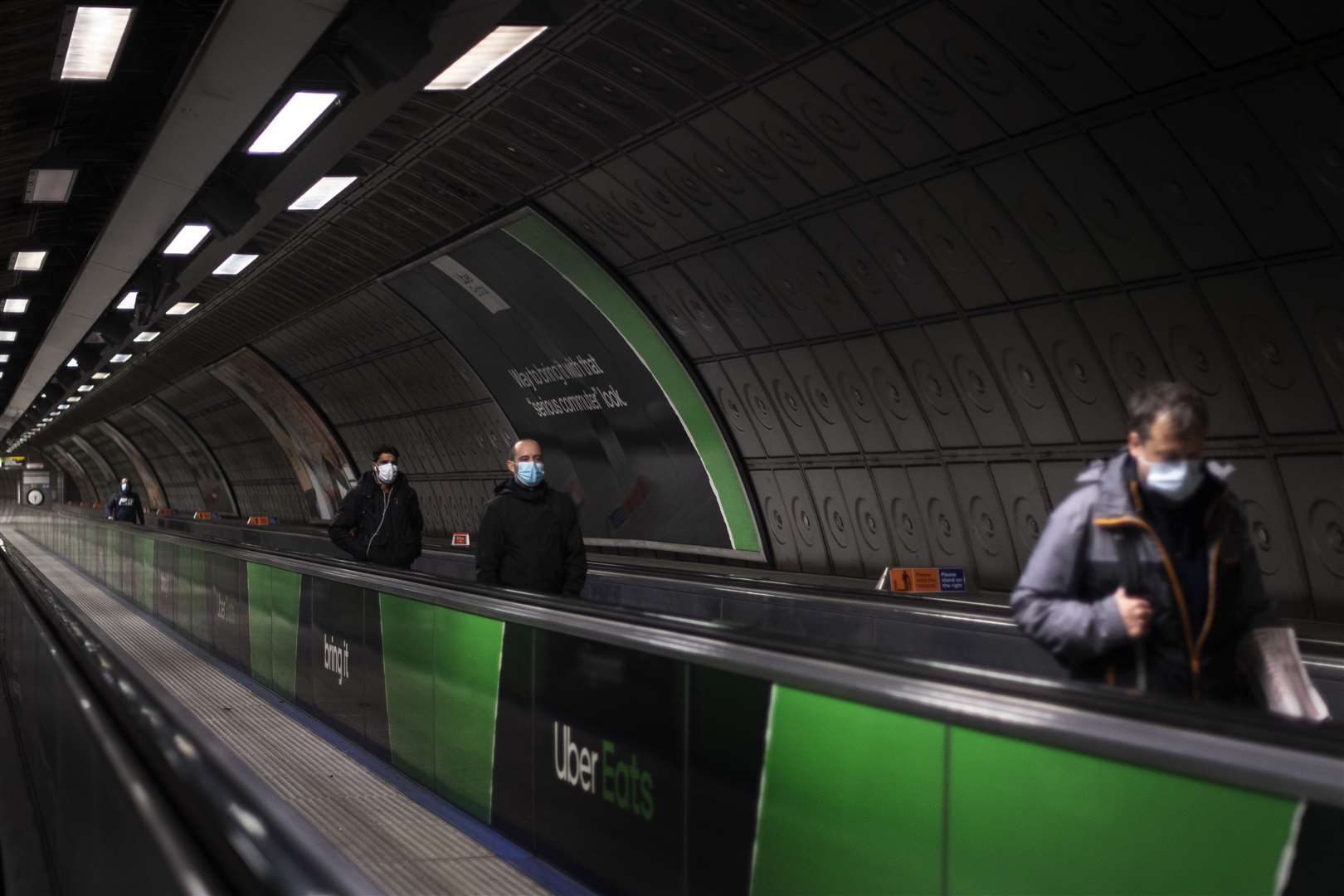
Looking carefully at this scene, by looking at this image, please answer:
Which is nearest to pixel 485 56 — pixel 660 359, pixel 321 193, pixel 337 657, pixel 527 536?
pixel 321 193

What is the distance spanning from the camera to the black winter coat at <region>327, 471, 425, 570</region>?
8969mm

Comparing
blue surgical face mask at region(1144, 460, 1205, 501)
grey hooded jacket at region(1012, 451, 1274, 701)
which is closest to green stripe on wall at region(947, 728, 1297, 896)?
grey hooded jacket at region(1012, 451, 1274, 701)

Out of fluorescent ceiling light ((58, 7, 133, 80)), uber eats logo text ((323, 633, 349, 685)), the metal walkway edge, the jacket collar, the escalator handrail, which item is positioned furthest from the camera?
fluorescent ceiling light ((58, 7, 133, 80))

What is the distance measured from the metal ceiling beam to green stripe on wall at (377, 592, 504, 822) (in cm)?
326

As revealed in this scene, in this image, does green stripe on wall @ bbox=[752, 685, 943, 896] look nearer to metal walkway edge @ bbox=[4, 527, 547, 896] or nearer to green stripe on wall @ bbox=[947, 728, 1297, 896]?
green stripe on wall @ bbox=[947, 728, 1297, 896]

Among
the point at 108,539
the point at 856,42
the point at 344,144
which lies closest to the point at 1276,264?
the point at 856,42

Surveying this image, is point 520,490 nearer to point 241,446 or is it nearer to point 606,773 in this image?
point 606,773

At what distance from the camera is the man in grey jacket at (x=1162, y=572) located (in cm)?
321

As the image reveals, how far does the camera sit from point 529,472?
677 centimetres

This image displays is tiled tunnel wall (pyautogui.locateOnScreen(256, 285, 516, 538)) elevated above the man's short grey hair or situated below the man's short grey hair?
above

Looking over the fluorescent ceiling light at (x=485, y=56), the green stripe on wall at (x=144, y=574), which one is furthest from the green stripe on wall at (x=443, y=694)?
the green stripe on wall at (x=144, y=574)

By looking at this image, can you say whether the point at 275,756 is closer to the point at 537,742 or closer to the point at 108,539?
the point at 537,742

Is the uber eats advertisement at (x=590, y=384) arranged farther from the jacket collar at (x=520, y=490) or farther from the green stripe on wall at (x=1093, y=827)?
the green stripe on wall at (x=1093, y=827)

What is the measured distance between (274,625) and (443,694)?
3747 mm
